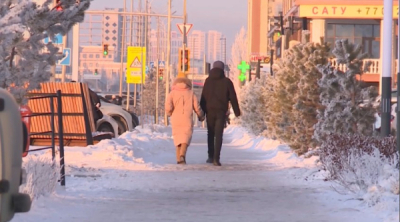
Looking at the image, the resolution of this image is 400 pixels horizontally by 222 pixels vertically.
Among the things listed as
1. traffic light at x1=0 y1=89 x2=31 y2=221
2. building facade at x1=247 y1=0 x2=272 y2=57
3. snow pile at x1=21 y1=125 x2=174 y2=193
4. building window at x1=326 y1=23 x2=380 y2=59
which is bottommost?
snow pile at x1=21 y1=125 x2=174 y2=193

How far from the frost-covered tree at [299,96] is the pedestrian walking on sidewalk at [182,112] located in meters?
2.32

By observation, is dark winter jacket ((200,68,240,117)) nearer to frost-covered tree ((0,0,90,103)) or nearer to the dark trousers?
the dark trousers

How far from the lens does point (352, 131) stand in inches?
680

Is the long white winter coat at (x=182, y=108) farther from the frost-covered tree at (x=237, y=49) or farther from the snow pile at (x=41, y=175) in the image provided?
the frost-covered tree at (x=237, y=49)

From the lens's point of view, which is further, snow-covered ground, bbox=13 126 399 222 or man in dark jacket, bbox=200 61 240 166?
man in dark jacket, bbox=200 61 240 166

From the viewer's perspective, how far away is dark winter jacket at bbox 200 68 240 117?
58.5 ft

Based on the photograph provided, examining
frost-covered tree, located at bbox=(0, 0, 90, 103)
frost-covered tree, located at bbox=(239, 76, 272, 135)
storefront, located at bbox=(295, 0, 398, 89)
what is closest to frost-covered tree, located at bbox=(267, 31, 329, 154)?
frost-covered tree, located at bbox=(0, 0, 90, 103)

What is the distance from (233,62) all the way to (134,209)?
125 metres

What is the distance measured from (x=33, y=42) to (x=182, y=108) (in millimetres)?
6508

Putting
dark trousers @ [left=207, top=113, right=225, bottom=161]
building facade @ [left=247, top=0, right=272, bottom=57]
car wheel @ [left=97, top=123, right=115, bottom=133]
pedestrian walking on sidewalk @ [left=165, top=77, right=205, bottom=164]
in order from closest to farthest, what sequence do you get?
dark trousers @ [left=207, top=113, right=225, bottom=161] → pedestrian walking on sidewalk @ [left=165, top=77, right=205, bottom=164] → car wheel @ [left=97, top=123, right=115, bottom=133] → building facade @ [left=247, top=0, right=272, bottom=57]

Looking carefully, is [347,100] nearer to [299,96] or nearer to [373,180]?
[299,96]

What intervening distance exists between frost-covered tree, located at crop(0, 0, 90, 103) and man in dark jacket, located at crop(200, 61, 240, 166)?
5.68 m

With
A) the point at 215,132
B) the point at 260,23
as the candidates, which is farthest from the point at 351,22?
the point at 260,23

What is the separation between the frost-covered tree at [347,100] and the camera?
17.2 metres
